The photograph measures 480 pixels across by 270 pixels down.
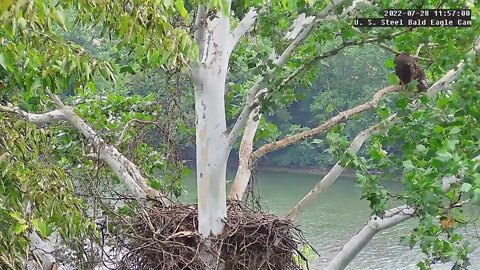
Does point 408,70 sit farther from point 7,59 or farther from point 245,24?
point 7,59

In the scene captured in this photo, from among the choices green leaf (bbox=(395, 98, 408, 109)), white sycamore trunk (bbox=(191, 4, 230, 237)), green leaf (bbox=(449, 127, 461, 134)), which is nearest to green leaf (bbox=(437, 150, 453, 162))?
green leaf (bbox=(449, 127, 461, 134))

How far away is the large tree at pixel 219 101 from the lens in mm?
2072

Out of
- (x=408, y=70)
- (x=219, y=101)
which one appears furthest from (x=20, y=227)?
(x=408, y=70)

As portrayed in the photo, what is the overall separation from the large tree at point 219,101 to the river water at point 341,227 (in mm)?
3247

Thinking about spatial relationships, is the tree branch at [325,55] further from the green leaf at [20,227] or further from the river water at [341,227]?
the river water at [341,227]

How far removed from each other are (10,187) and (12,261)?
0.29m

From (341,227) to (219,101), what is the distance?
7.73 m

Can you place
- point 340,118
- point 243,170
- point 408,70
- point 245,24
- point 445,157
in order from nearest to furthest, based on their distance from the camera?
point 445,157, point 408,70, point 245,24, point 340,118, point 243,170

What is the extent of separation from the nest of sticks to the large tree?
0.08m

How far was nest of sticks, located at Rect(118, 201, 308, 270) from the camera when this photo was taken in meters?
3.32

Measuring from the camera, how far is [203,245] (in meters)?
3.40

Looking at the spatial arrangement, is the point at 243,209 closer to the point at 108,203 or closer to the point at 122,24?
the point at 108,203

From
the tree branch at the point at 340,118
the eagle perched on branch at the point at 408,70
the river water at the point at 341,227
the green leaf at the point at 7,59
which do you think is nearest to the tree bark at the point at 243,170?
the tree branch at the point at 340,118

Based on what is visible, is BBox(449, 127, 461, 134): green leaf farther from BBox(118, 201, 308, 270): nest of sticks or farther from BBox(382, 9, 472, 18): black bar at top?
BBox(118, 201, 308, 270): nest of sticks
